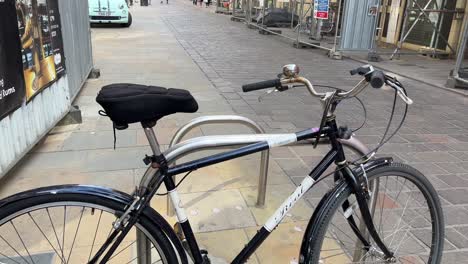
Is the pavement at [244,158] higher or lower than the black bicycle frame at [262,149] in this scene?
lower

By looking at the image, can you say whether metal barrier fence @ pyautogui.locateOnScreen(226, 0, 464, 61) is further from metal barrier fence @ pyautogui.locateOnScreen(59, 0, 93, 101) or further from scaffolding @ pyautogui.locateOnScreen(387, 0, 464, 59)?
metal barrier fence @ pyautogui.locateOnScreen(59, 0, 93, 101)

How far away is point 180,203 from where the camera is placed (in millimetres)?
1810

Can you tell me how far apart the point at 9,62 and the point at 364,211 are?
2.81 m

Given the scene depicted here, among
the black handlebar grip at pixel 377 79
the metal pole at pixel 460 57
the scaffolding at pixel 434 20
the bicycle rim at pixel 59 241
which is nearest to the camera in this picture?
the black handlebar grip at pixel 377 79

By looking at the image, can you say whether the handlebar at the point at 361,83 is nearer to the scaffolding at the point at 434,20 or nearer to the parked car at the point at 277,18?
the scaffolding at the point at 434,20

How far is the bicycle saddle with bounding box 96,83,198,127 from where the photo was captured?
1.59 metres

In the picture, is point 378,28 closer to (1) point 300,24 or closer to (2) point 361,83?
(1) point 300,24

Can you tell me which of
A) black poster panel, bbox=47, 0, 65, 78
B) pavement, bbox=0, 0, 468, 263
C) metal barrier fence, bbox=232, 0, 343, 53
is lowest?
pavement, bbox=0, 0, 468, 263

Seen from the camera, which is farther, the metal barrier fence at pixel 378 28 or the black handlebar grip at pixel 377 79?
the metal barrier fence at pixel 378 28

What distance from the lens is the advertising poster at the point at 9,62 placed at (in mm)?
3186

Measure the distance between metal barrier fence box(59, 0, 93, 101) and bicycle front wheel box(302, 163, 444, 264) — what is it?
12.5ft

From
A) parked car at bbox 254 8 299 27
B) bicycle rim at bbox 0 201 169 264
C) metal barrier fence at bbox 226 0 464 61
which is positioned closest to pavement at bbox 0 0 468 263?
bicycle rim at bbox 0 201 169 264

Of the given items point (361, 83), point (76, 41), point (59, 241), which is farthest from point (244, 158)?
point (76, 41)

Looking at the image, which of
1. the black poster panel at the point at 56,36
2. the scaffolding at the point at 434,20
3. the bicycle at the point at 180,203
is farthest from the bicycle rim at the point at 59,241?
the scaffolding at the point at 434,20
